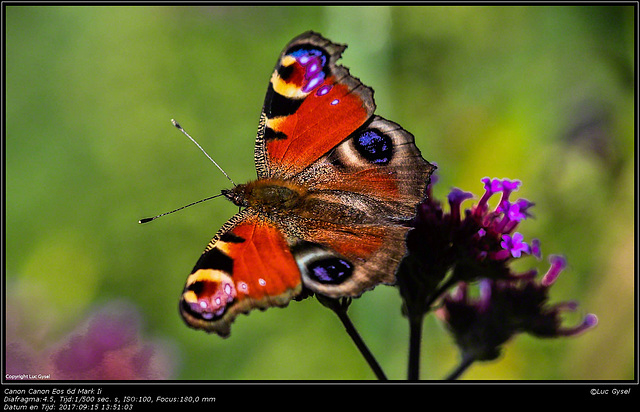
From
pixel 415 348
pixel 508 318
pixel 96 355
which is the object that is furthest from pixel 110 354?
pixel 508 318

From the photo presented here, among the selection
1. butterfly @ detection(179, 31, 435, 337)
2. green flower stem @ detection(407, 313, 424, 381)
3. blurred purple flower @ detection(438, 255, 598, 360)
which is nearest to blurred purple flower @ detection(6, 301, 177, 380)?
butterfly @ detection(179, 31, 435, 337)

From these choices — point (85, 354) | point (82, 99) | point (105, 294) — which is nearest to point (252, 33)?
point (82, 99)

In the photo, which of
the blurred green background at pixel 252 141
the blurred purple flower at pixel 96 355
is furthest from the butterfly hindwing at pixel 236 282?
the blurred green background at pixel 252 141

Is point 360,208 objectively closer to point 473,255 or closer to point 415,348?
point 473,255

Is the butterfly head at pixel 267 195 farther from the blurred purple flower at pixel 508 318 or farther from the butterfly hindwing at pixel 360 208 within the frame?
the blurred purple flower at pixel 508 318

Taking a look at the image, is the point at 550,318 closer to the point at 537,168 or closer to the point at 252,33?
the point at 537,168

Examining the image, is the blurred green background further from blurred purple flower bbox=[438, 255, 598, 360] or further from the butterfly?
the butterfly
